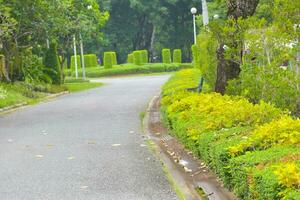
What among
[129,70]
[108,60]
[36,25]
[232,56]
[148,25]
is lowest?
[129,70]

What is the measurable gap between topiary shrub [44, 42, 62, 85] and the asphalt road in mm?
14300

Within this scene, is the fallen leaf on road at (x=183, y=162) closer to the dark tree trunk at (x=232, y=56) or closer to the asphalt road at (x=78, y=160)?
the asphalt road at (x=78, y=160)

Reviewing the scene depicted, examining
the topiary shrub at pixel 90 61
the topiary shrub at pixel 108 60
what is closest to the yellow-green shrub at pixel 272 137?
the topiary shrub at pixel 108 60

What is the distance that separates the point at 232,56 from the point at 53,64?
20859mm

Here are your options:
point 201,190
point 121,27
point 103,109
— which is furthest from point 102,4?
point 201,190

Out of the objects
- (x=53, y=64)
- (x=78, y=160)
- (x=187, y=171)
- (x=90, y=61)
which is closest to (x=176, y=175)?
(x=187, y=171)

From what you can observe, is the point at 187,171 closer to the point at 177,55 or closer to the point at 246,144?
the point at 246,144

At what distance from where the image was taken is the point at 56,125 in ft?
48.5

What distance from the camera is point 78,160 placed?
964 centimetres

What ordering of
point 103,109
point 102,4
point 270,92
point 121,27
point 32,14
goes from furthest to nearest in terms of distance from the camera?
1. point 121,27
2. point 102,4
3. point 32,14
4. point 103,109
5. point 270,92

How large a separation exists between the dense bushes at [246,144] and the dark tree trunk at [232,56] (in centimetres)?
205

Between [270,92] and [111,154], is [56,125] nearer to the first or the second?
[111,154]

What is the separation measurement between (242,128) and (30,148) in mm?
4615

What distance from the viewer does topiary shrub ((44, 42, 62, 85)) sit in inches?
1241
